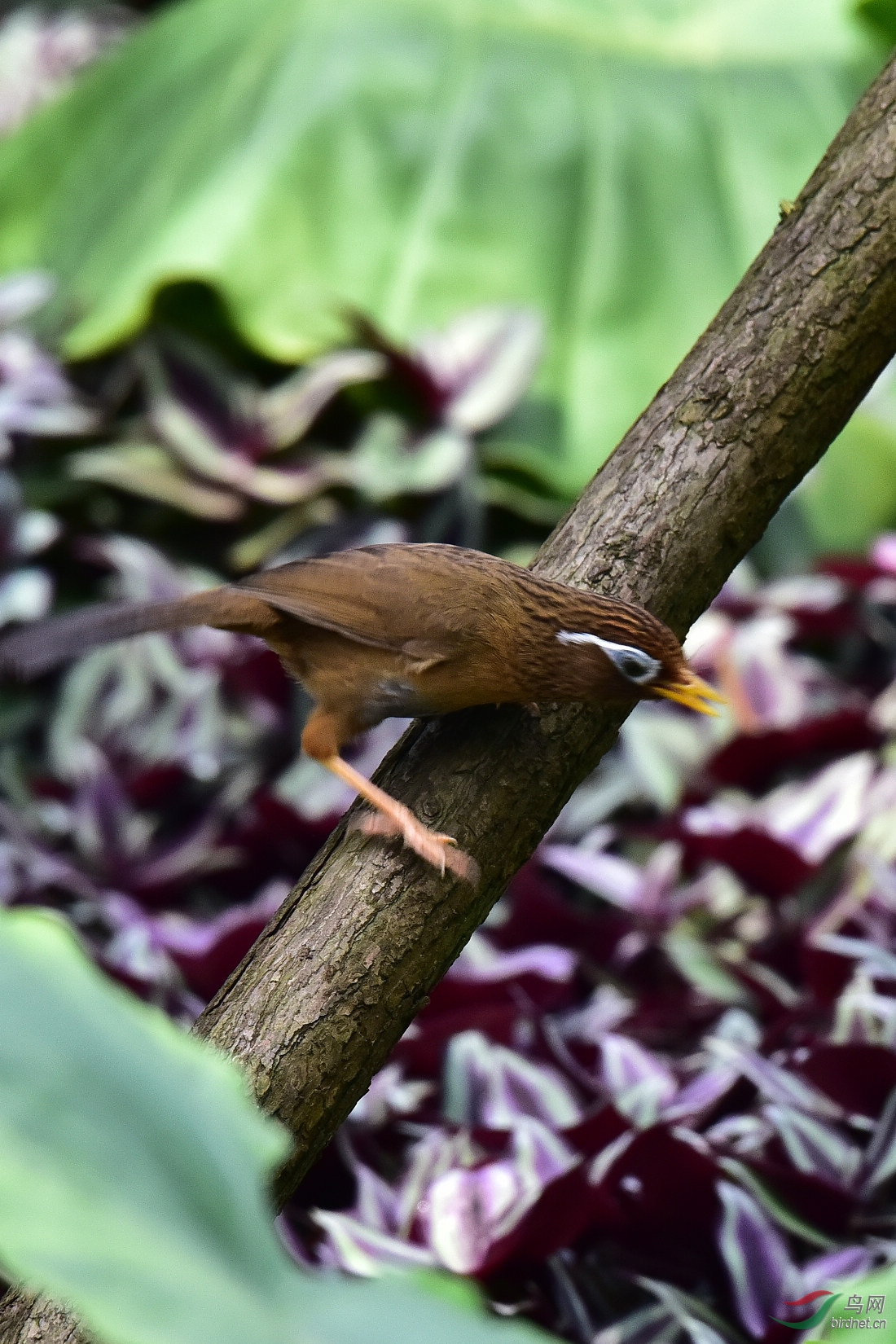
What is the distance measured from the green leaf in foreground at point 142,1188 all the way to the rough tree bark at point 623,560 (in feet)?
2.86

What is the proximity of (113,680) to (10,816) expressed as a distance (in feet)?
1.73

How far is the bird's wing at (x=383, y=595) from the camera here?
1.75 m

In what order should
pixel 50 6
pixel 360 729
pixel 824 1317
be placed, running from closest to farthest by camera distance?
pixel 824 1317
pixel 360 729
pixel 50 6

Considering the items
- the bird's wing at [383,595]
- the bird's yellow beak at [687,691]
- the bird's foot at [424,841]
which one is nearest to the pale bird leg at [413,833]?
the bird's foot at [424,841]

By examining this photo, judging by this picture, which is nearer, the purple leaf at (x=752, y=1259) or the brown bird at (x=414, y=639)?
the brown bird at (x=414, y=639)

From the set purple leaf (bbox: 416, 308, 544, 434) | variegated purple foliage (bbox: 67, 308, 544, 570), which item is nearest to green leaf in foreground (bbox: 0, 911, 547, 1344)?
variegated purple foliage (bbox: 67, 308, 544, 570)

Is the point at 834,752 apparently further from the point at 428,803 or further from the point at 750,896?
the point at 428,803

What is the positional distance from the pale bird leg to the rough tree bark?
0.8 inches

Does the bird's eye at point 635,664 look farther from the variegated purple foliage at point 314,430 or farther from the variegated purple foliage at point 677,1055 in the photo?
the variegated purple foliage at point 314,430

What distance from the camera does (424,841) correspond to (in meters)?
1.54

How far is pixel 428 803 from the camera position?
1.62m

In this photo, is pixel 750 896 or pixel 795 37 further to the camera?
pixel 795 37

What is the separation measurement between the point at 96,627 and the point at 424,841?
0.62 m

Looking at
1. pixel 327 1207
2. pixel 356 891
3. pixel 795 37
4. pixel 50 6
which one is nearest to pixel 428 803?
pixel 356 891
